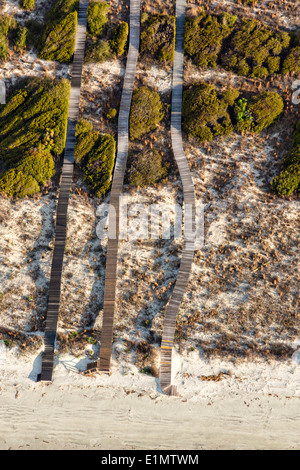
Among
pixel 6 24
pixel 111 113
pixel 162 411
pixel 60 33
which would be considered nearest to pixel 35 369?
pixel 162 411

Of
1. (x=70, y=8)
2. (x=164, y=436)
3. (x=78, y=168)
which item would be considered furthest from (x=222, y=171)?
(x=164, y=436)

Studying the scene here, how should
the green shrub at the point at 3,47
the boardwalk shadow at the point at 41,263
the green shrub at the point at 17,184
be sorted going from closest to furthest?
the boardwalk shadow at the point at 41,263 → the green shrub at the point at 17,184 → the green shrub at the point at 3,47

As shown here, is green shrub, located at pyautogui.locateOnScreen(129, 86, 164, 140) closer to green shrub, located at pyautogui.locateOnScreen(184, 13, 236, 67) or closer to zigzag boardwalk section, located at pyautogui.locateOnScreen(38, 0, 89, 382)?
zigzag boardwalk section, located at pyautogui.locateOnScreen(38, 0, 89, 382)

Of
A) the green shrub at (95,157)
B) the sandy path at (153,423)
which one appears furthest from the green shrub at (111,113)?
the sandy path at (153,423)

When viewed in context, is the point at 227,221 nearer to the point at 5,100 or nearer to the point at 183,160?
the point at 183,160

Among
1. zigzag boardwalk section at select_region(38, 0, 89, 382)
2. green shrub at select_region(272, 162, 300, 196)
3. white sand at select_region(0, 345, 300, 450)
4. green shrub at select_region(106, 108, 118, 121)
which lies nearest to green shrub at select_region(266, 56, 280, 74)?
green shrub at select_region(272, 162, 300, 196)

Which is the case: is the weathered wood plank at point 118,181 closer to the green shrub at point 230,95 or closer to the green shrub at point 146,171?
the green shrub at point 146,171
